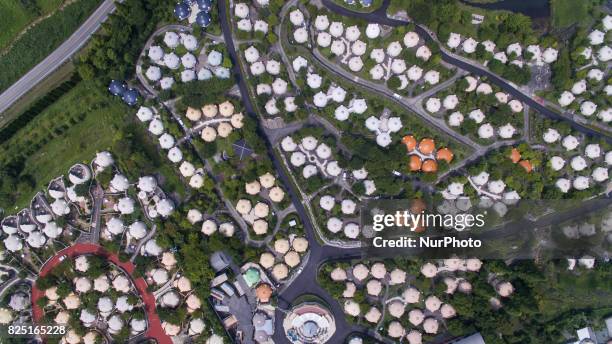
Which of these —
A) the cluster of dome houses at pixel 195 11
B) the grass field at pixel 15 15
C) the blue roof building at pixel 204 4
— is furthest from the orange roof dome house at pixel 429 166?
the grass field at pixel 15 15

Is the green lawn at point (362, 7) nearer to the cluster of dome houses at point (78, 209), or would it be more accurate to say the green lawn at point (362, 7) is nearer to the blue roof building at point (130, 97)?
the blue roof building at point (130, 97)

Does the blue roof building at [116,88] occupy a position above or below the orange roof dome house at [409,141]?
above

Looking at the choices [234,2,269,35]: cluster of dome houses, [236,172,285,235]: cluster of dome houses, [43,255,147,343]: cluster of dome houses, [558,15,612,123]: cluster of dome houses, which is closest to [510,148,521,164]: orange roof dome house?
[558,15,612,123]: cluster of dome houses

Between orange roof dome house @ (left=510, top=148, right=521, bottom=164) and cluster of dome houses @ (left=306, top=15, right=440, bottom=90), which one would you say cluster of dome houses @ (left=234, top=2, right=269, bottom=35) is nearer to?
cluster of dome houses @ (left=306, top=15, right=440, bottom=90)

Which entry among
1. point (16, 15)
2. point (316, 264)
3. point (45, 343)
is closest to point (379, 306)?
point (316, 264)

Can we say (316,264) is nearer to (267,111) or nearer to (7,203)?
(267,111)
